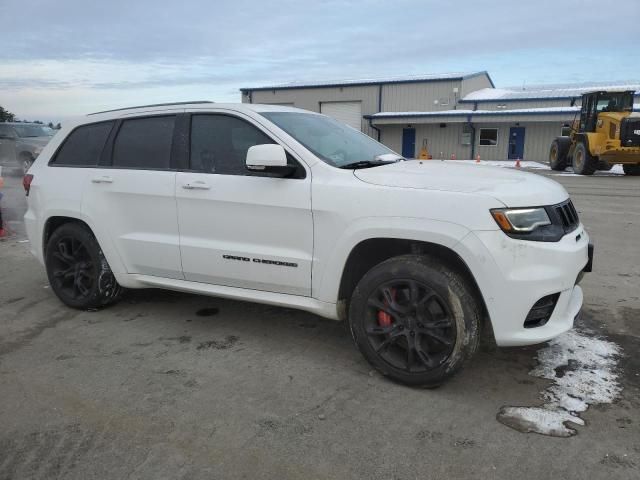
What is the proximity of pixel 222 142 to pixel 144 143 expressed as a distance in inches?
31.3

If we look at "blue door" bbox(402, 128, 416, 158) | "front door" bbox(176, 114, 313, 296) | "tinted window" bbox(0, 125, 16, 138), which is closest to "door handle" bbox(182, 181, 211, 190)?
"front door" bbox(176, 114, 313, 296)

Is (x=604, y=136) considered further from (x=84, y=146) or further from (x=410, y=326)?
(x=84, y=146)

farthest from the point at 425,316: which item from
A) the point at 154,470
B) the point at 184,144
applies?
the point at 184,144

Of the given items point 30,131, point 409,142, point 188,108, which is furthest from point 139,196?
point 409,142

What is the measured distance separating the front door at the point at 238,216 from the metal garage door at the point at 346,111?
112ft

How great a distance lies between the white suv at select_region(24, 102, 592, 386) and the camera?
116 inches

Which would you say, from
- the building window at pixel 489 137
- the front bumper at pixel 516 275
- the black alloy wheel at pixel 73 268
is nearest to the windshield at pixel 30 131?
the black alloy wheel at pixel 73 268

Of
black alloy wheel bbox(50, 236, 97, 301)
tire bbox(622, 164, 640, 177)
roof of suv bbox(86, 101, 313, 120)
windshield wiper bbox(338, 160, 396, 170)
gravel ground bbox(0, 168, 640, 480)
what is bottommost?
tire bbox(622, 164, 640, 177)

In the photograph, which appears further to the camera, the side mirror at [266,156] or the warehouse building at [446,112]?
the warehouse building at [446,112]

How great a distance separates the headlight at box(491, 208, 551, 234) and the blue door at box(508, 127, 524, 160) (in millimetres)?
31592

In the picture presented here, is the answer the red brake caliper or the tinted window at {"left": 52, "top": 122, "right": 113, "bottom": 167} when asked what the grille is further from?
the tinted window at {"left": 52, "top": 122, "right": 113, "bottom": 167}

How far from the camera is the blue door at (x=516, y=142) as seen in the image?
32.0 metres

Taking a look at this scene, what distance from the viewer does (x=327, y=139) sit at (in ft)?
12.8

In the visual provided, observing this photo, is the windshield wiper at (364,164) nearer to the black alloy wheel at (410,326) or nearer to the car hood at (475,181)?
the car hood at (475,181)
